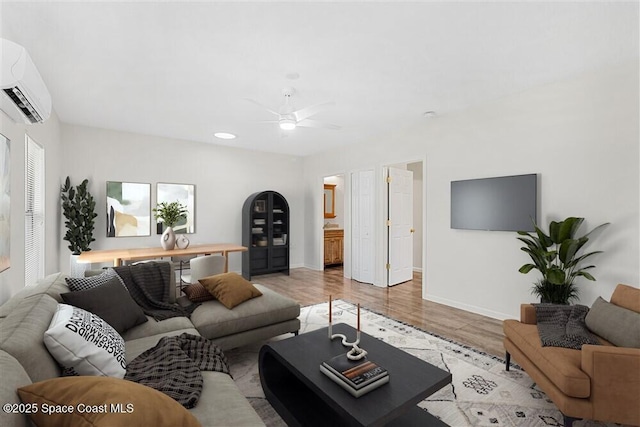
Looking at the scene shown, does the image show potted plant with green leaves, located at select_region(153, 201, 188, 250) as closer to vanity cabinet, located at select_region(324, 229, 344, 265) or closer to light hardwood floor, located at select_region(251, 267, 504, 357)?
light hardwood floor, located at select_region(251, 267, 504, 357)

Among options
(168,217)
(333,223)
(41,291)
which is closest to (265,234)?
(168,217)

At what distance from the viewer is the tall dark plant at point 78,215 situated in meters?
4.20

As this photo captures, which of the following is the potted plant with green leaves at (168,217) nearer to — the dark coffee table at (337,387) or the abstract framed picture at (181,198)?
the abstract framed picture at (181,198)

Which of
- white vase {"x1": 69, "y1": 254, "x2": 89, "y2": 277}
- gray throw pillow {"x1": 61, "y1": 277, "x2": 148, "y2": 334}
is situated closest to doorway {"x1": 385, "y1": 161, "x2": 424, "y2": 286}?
gray throw pillow {"x1": 61, "y1": 277, "x2": 148, "y2": 334}

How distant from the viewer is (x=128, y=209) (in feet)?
16.2

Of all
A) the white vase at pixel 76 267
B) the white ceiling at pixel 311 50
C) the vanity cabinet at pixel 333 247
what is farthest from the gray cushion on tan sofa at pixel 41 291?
the vanity cabinet at pixel 333 247

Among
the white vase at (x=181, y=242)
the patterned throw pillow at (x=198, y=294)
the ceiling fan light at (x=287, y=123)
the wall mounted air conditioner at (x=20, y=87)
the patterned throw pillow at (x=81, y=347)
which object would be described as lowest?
the patterned throw pillow at (x=198, y=294)

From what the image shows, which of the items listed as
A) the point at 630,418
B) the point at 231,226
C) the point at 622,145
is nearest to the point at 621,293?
the point at 630,418

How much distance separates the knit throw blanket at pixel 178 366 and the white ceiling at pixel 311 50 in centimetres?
216

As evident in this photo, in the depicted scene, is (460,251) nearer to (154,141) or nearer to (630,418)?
(630,418)

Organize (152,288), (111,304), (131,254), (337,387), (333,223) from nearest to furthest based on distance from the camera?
(337,387)
(111,304)
(152,288)
(131,254)
(333,223)

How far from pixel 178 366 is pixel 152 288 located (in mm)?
1361

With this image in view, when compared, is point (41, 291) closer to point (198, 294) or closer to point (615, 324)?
point (198, 294)

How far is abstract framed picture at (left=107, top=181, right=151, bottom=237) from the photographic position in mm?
4801
